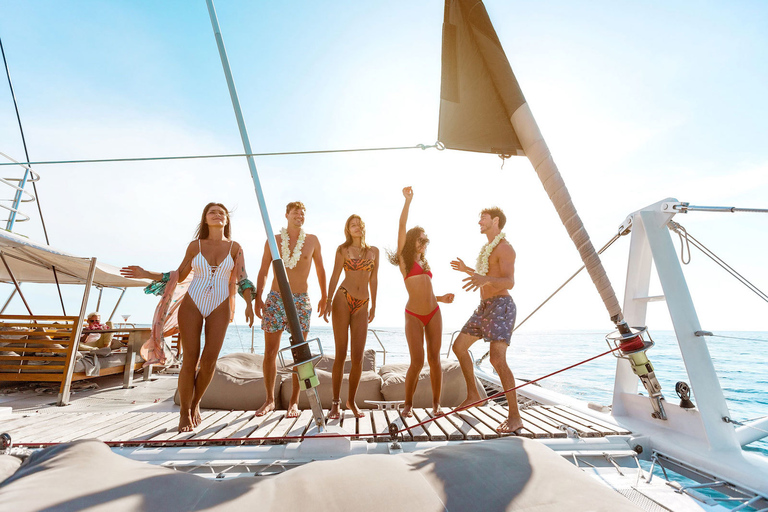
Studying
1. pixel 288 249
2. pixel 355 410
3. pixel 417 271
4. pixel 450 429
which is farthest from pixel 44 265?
pixel 450 429

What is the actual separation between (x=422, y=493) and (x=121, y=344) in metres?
10.0

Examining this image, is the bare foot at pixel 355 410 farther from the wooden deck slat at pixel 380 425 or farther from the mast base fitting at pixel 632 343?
the mast base fitting at pixel 632 343

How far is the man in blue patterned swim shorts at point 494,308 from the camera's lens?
3.61m

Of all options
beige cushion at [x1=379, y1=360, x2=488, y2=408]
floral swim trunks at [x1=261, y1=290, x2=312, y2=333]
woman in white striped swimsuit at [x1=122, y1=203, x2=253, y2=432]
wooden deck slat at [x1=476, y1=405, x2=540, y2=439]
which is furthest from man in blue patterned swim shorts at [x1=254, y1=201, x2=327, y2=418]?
wooden deck slat at [x1=476, y1=405, x2=540, y2=439]

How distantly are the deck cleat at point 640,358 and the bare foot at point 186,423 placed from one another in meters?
3.83

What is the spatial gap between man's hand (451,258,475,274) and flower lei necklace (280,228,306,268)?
68.5 inches

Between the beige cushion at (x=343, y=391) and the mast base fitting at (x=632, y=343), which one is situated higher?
the mast base fitting at (x=632, y=343)

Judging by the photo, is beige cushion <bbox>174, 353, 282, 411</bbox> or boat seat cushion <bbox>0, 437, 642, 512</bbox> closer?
boat seat cushion <bbox>0, 437, 642, 512</bbox>

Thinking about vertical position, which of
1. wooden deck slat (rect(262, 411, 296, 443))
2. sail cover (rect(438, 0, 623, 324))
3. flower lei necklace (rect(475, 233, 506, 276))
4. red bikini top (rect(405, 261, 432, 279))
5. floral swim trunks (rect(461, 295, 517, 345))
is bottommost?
wooden deck slat (rect(262, 411, 296, 443))

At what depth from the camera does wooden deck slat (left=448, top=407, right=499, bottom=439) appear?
10.6 feet

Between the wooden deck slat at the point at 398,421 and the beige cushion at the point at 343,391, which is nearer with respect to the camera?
the wooden deck slat at the point at 398,421

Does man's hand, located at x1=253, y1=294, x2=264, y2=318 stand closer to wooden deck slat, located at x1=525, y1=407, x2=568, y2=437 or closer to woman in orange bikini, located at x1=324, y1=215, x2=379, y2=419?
woman in orange bikini, located at x1=324, y1=215, x2=379, y2=419

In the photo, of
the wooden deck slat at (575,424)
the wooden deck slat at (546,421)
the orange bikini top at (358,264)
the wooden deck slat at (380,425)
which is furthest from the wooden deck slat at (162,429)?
the wooden deck slat at (575,424)

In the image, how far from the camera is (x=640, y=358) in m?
3.23
